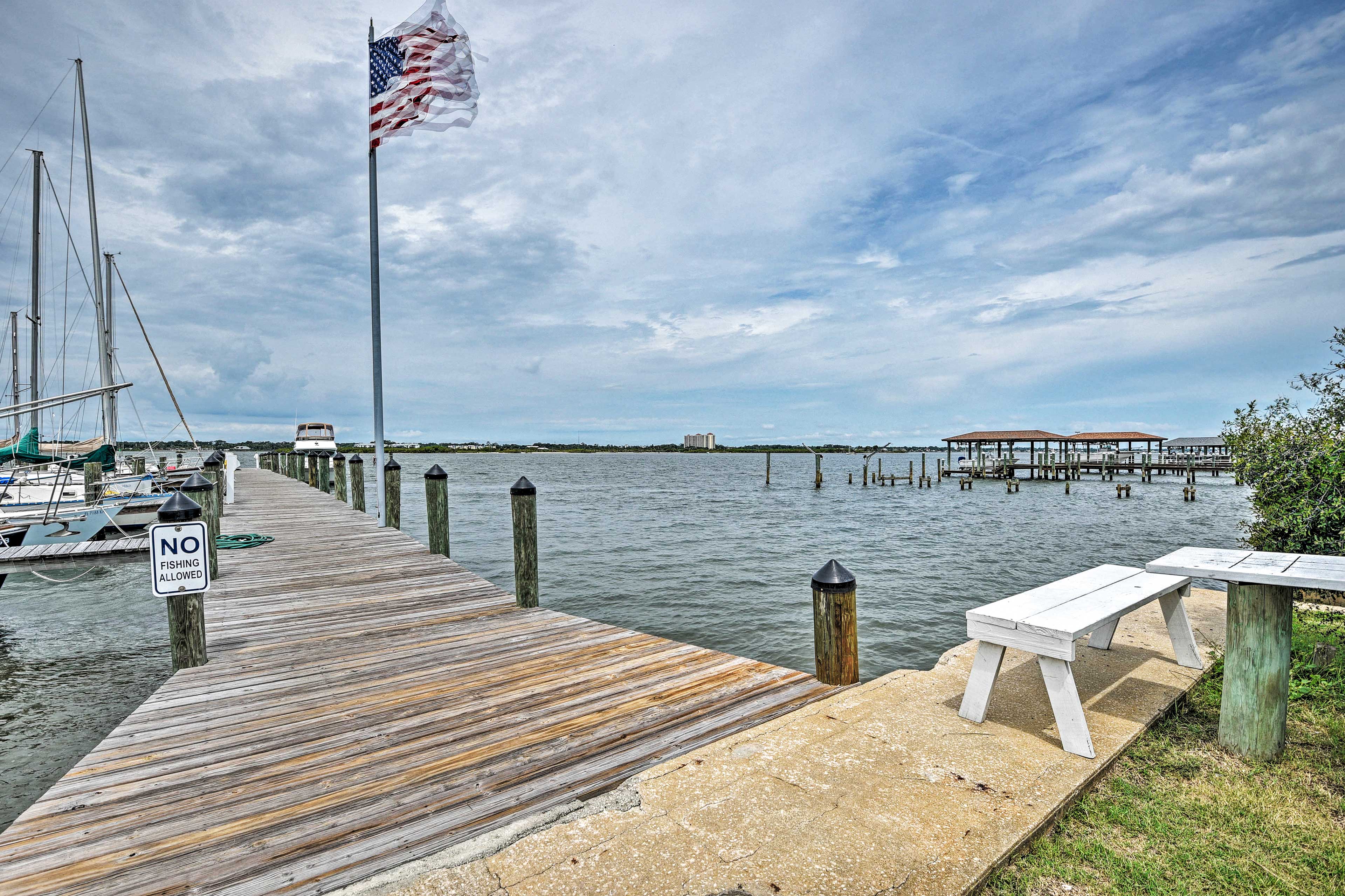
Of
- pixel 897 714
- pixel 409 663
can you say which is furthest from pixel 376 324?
pixel 897 714

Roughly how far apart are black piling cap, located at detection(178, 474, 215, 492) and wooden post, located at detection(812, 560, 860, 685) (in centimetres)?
654

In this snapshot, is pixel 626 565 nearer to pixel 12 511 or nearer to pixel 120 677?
pixel 120 677

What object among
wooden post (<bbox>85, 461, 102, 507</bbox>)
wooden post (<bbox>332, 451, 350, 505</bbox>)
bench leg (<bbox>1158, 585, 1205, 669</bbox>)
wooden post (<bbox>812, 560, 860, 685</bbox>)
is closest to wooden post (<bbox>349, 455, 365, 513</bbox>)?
wooden post (<bbox>332, 451, 350, 505</bbox>)

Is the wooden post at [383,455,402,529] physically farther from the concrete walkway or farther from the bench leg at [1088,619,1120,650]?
the bench leg at [1088,619,1120,650]

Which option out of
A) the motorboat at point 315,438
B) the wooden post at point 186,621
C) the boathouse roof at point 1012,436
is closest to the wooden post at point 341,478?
the wooden post at point 186,621

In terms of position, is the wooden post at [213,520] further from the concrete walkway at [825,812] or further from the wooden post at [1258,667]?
the wooden post at [1258,667]

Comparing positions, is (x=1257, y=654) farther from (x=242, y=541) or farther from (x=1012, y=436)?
(x=1012, y=436)

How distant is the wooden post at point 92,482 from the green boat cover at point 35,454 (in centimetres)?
26

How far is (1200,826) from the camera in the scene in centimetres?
270

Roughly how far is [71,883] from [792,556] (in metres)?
16.5

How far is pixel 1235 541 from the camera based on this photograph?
65.9ft

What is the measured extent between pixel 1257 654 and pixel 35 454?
84.1 feet

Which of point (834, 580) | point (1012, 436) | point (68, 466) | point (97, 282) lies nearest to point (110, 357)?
point (97, 282)

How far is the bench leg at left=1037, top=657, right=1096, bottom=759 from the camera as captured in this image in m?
3.12
